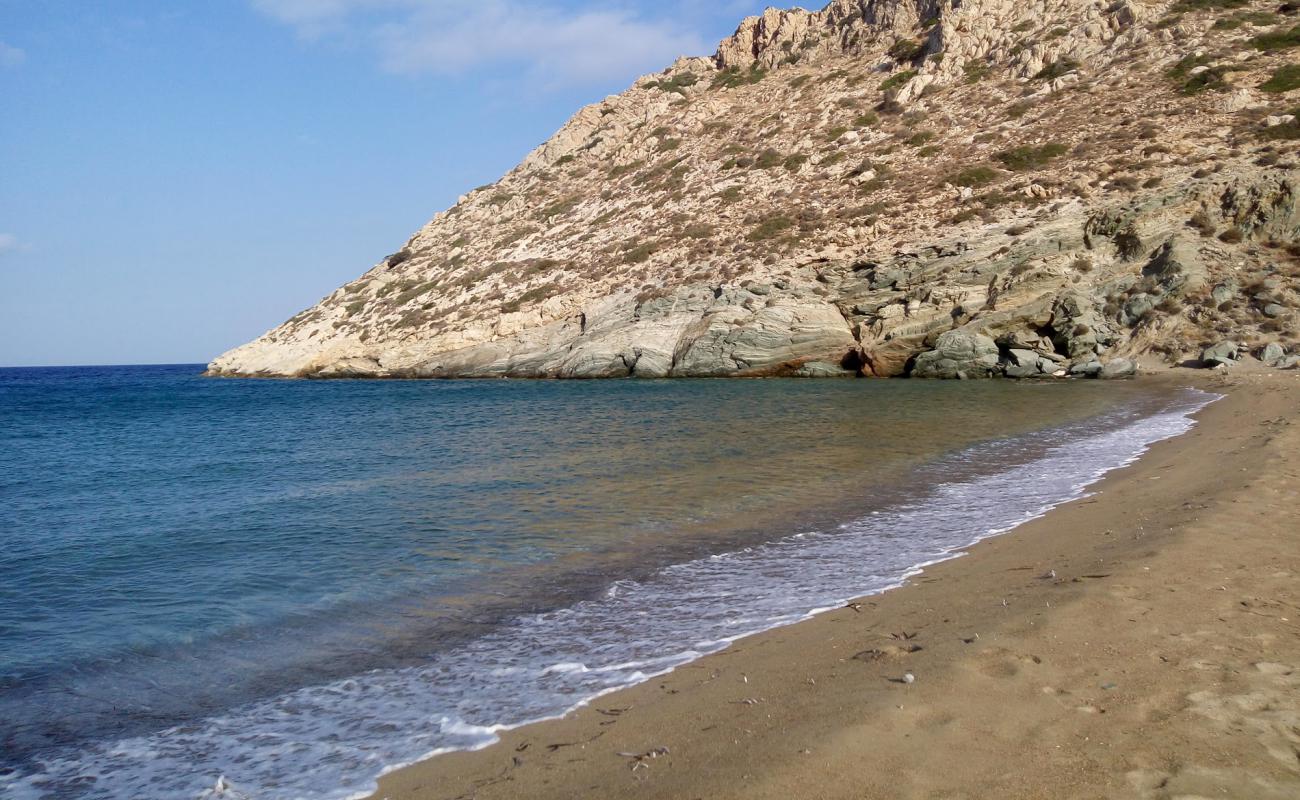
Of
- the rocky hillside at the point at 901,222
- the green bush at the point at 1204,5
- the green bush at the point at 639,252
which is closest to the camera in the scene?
the rocky hillside at the point at 901,222

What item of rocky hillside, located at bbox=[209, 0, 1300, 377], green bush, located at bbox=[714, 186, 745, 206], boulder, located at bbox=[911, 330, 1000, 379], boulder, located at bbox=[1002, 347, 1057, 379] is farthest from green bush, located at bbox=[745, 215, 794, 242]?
boulder, located at bbox=[1002, 347, 1057, 379]

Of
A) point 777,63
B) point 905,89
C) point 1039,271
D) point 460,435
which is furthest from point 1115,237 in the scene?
point 777,63

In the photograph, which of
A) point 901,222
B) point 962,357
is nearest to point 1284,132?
point 901,222

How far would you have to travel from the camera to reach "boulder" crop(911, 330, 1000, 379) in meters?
33.7

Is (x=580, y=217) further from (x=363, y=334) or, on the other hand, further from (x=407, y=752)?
(x=407, y=752)

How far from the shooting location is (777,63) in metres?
68.8

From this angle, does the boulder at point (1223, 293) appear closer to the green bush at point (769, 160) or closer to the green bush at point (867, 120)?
the green bush at point (867, 120)

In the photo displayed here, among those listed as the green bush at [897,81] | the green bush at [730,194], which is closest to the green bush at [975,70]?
the green bush at [897,81]

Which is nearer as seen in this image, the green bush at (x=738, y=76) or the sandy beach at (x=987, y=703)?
the sandy beach at (x=987, y=703)

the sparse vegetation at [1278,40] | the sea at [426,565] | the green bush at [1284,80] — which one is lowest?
the sea at [426,565]

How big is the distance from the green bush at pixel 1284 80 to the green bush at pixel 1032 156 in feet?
30.8

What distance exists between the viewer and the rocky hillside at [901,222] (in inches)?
1308

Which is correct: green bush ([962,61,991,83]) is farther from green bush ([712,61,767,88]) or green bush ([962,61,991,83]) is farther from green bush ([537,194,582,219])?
green bush ([537,194,582,219])

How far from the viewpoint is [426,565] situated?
9242 mm
